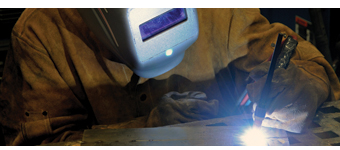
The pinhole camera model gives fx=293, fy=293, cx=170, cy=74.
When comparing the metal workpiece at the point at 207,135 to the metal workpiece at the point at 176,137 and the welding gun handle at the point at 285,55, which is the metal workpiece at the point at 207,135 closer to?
the metal workpiece at the point at 176,137

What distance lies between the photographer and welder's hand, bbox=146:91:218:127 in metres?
0.95

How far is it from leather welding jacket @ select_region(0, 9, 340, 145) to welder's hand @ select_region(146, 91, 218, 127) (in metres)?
0.10

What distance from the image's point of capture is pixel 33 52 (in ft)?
3.49

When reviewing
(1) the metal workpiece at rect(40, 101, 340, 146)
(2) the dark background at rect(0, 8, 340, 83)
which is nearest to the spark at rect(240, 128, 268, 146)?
(1) the metal workpiece at rect(40, 101, 340, 146)

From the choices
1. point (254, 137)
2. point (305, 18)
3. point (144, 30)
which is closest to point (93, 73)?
point (144, 30)

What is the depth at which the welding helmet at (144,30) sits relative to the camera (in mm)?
703

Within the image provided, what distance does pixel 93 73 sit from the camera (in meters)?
1.14

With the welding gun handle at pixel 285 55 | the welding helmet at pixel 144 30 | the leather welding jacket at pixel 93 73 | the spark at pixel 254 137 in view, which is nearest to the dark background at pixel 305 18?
the leather welding jacket at pixel 93 73

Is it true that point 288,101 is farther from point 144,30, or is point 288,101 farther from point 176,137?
point 144,30

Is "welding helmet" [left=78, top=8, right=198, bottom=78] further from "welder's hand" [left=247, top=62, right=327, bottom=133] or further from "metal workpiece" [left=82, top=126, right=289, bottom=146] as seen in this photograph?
"welder's hand" [left=247, top=62, right=327, bottom=133]

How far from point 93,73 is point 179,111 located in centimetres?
39

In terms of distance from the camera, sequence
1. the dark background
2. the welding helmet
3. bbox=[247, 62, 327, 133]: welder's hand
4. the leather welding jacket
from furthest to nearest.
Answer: the dark background, the leather welding jacket, bbox=[247, 62, 327, 133]: welder's hand, the welding helmet
